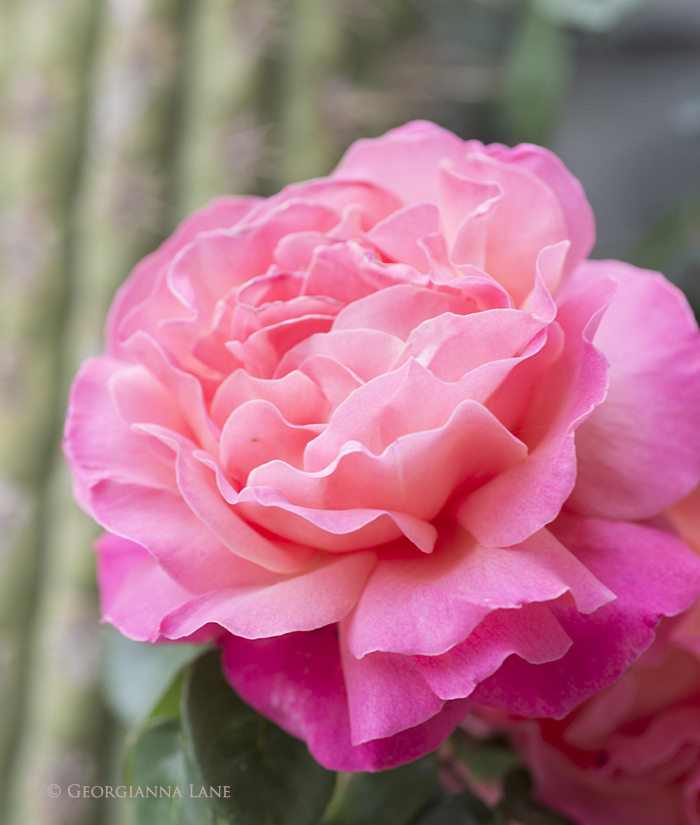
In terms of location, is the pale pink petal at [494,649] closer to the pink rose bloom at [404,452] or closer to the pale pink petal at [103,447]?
the pink rose bloom at [404,452]

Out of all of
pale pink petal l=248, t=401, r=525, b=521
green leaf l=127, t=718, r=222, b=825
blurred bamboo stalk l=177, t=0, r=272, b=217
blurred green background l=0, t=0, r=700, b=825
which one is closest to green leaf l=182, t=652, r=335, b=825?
green leaf l=127, t=718, r=222, b=825

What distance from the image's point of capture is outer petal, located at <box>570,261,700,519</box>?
0.28 m

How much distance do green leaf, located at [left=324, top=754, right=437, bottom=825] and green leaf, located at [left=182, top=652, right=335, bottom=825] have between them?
0.05 m

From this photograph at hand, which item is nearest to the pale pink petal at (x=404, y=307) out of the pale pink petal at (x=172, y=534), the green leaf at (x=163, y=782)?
the pale pink petal at (x=172, y=534)

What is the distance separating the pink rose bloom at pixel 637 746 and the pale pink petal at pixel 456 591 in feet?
0.34

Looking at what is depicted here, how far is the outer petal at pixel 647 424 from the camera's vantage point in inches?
11.0

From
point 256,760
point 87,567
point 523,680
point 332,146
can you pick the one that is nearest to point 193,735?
point 256,760

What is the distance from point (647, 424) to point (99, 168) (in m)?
0.58

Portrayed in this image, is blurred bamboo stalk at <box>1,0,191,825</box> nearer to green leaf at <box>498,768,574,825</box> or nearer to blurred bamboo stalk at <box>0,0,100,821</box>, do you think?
blurred bamboo stalk at <box>0,0,100,821</box>

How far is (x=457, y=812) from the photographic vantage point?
369mm

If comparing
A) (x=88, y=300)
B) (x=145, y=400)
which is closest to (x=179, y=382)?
(x=145, y=400)

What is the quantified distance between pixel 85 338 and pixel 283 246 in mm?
442

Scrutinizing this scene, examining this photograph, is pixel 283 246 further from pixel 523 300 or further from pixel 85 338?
pixel 85 338

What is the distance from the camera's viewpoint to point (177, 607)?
0.27 m
